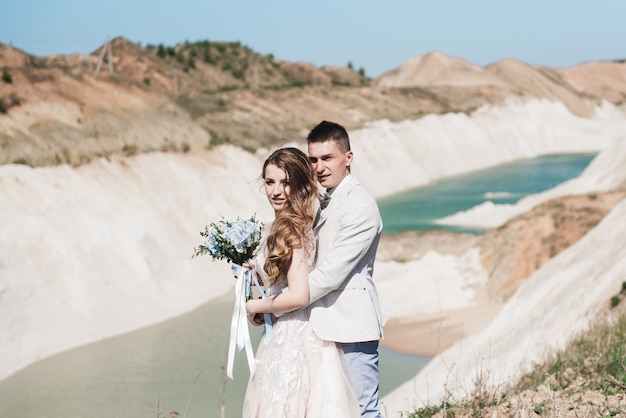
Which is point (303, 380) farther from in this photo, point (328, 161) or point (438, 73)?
point (438, 73)

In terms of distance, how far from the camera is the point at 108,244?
2320 cm

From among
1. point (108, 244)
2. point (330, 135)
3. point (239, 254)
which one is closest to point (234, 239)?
point (239, 254)

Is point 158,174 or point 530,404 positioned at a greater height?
point 158,174

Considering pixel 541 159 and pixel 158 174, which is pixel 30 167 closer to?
pixel 158 174

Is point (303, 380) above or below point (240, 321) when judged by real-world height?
below

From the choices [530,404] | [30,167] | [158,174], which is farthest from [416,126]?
[530,404]

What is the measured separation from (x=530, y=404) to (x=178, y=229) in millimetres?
22458

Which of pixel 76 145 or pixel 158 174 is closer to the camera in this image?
pixel 76 145

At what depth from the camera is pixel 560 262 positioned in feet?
54.9

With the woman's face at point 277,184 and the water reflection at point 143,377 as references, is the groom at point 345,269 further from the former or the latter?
the water reflection at point 143,377

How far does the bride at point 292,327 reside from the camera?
4410 mm

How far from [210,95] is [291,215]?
149ft

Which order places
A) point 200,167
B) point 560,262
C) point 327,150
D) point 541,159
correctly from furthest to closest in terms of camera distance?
point 541,159 → point 200,167 → point 560,262 → point 327,150

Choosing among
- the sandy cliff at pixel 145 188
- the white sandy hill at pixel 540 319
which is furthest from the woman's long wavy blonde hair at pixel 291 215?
the white sandy hill at pixel 540 319
